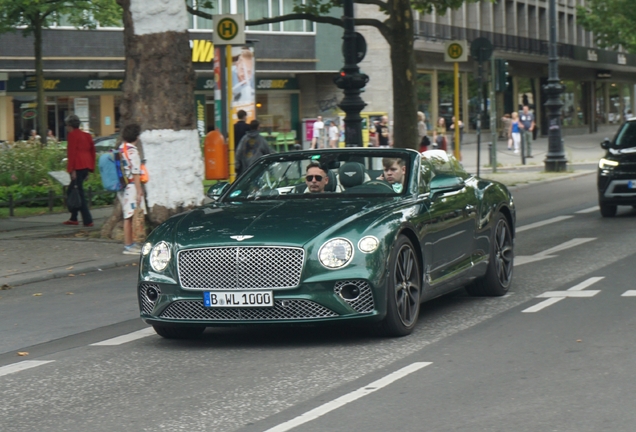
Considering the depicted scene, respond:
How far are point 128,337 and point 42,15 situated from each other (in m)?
24.5

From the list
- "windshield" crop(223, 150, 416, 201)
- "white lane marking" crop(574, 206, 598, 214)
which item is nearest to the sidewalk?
"windshield" crop(223, 150, 416, 201)

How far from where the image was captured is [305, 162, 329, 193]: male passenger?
9.25 metres

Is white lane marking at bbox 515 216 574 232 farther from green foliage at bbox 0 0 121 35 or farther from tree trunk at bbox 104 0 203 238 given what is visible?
green foliage at bbox 0 0 121 35

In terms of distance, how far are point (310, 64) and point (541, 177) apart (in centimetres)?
2519

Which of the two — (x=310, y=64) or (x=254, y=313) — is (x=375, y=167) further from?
(x=310, y=64)

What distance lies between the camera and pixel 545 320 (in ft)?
29.7

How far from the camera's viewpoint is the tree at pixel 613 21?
199ft

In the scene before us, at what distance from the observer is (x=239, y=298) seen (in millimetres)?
7914

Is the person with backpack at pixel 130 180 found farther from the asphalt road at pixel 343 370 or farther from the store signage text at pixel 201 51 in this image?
the store signage text at pixel 201 51

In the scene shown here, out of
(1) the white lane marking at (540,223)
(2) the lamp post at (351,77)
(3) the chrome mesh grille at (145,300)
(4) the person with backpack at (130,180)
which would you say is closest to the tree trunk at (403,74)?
(2) the lamp post at (351,77)

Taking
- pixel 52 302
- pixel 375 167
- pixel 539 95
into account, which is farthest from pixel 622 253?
pixel 539 95

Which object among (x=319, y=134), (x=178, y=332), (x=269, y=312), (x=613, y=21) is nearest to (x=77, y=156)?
(x=178, y=332)

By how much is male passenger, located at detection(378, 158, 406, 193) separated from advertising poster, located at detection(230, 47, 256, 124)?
20.9 meters

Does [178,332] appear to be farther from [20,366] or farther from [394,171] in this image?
[394,171]
